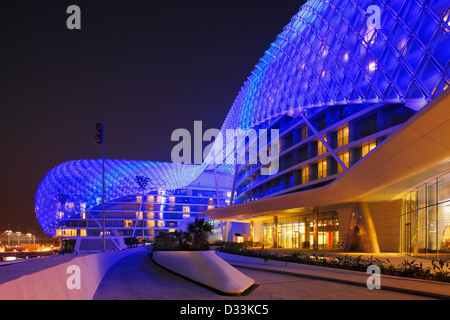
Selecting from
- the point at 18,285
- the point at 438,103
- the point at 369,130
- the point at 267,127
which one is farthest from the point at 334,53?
the point at 18,285

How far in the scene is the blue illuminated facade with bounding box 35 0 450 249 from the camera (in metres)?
24.0

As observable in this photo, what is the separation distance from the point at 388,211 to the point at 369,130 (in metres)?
7.62

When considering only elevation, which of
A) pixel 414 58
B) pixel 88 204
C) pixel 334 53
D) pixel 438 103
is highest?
pixel 334 53

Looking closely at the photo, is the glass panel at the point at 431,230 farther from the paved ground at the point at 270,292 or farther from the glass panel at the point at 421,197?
the paved ground at the point at 270,292

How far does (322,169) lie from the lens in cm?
4519

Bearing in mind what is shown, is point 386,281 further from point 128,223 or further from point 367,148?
point 128,223

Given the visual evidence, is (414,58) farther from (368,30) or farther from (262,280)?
(262,280)

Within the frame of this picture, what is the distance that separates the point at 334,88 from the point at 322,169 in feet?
45.0

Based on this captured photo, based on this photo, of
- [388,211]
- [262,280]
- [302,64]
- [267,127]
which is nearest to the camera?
[262,280]

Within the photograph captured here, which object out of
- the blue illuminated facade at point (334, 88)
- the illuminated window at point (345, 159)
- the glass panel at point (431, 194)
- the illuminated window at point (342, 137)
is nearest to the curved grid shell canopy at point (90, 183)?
the blue illuminated facade at point (334, 88)

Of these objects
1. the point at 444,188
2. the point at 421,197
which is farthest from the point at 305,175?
the point at 444,188

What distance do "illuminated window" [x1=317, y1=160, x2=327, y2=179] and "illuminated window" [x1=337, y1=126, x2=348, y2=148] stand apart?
3.11 m

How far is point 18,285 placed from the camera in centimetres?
670

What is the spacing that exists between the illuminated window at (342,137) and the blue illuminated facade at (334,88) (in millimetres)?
109
